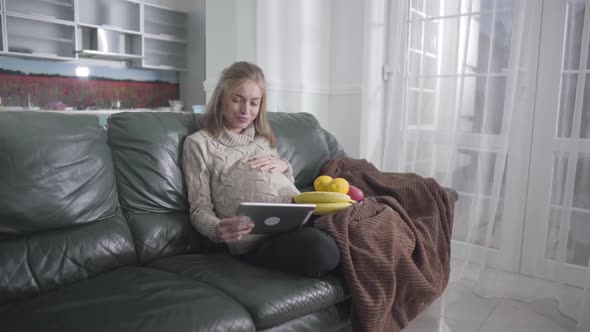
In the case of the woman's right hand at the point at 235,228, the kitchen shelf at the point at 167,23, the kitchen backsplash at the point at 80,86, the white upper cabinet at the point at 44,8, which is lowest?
the woman's right hand at the point at 235,228

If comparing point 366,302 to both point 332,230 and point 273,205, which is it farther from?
point 273,205

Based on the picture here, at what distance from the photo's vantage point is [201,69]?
5926 millimetres

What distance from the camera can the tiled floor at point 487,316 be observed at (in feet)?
6.58

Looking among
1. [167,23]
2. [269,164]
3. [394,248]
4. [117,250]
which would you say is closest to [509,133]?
[394,248]

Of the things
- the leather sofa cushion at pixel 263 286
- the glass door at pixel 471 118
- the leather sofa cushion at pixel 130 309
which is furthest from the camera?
the glass door at pixel 471 118

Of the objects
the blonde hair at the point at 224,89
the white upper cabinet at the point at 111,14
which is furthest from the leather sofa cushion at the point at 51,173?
the white upper cabinet at the point at 111,14

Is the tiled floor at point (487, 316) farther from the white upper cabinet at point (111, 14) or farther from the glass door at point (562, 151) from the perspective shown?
the white upper cabinet at point (111, 14)

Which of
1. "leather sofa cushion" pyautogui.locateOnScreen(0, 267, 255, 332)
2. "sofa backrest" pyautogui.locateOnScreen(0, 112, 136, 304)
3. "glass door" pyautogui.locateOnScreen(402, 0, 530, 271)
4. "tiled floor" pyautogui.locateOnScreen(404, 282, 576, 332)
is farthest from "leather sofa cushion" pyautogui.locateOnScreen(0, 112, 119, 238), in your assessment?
"glass door" pyautogui.locateOnScreen(402, 0, 530, 271)

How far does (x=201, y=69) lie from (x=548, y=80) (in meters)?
4.48

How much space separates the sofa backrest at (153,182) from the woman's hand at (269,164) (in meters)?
0.29

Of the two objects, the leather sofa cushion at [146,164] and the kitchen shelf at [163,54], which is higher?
the kitchen shelf at [163,54]

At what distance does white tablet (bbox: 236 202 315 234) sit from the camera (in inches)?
53.2

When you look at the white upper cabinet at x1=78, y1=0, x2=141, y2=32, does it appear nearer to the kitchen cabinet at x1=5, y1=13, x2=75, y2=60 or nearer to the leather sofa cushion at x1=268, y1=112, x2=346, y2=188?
the kitchen cabinet at x1=5, y1=13, x2=75, y2=60

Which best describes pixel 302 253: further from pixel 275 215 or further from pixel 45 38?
pixel 45 38
